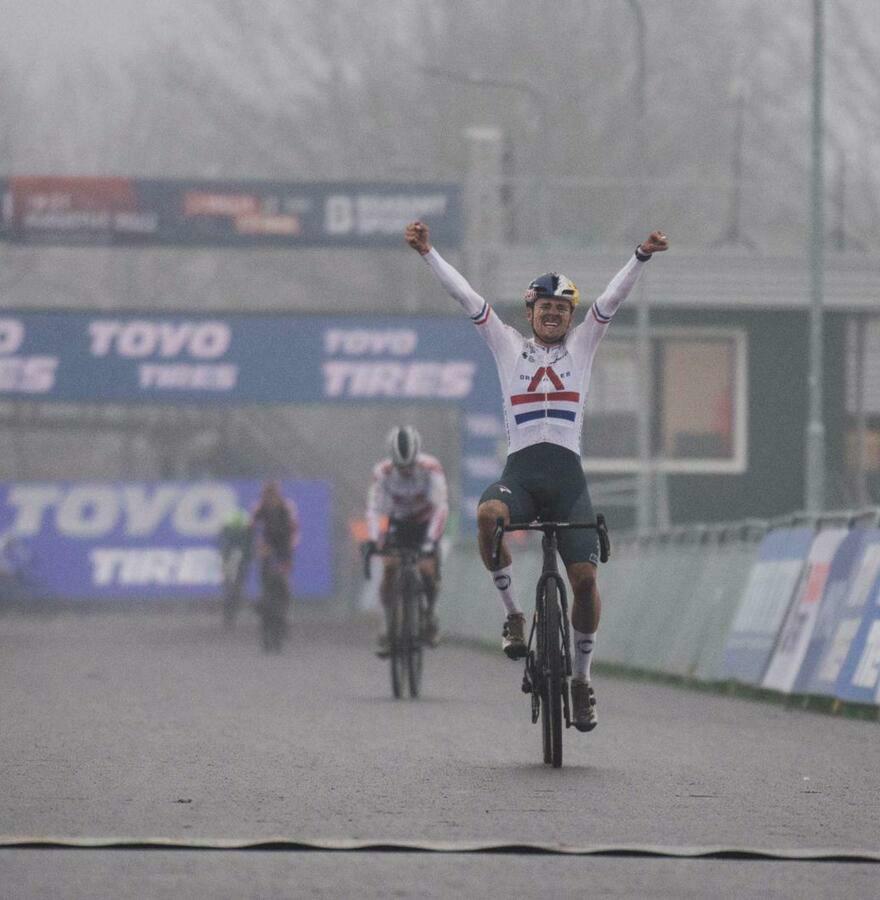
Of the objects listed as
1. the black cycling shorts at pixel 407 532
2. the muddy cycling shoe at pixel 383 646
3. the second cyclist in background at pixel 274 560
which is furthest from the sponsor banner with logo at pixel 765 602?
the second cyclist in background at pixel 274 560

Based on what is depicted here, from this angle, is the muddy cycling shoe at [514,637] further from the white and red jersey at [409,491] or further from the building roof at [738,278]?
the building roof at [738,278]

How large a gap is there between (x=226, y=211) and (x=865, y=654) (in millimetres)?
26338

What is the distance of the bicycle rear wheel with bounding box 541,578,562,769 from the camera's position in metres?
11.3

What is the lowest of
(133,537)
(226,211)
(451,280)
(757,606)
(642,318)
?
(133,537)

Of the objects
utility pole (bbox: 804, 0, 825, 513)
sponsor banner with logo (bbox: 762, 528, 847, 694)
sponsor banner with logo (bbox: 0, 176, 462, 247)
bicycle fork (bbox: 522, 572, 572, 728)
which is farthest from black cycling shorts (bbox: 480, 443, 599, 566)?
sponsor banner with logo (bbox: 0, 176, 462, 247)

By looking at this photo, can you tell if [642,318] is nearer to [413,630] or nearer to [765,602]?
[765,602]

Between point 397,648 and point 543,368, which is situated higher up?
point 543,368

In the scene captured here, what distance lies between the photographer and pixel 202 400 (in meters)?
41.9

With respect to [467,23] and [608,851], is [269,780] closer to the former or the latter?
[608,851]

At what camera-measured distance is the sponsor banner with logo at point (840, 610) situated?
16141 millimetres

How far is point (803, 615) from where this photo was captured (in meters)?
17.4

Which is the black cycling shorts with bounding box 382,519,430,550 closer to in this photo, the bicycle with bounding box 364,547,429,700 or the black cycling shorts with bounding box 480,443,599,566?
the bicycle with bounding box 364,547,429,700

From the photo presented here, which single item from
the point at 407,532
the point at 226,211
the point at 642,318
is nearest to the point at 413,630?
the point at 407,532

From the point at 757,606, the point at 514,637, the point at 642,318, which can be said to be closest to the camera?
the point at 514,637
